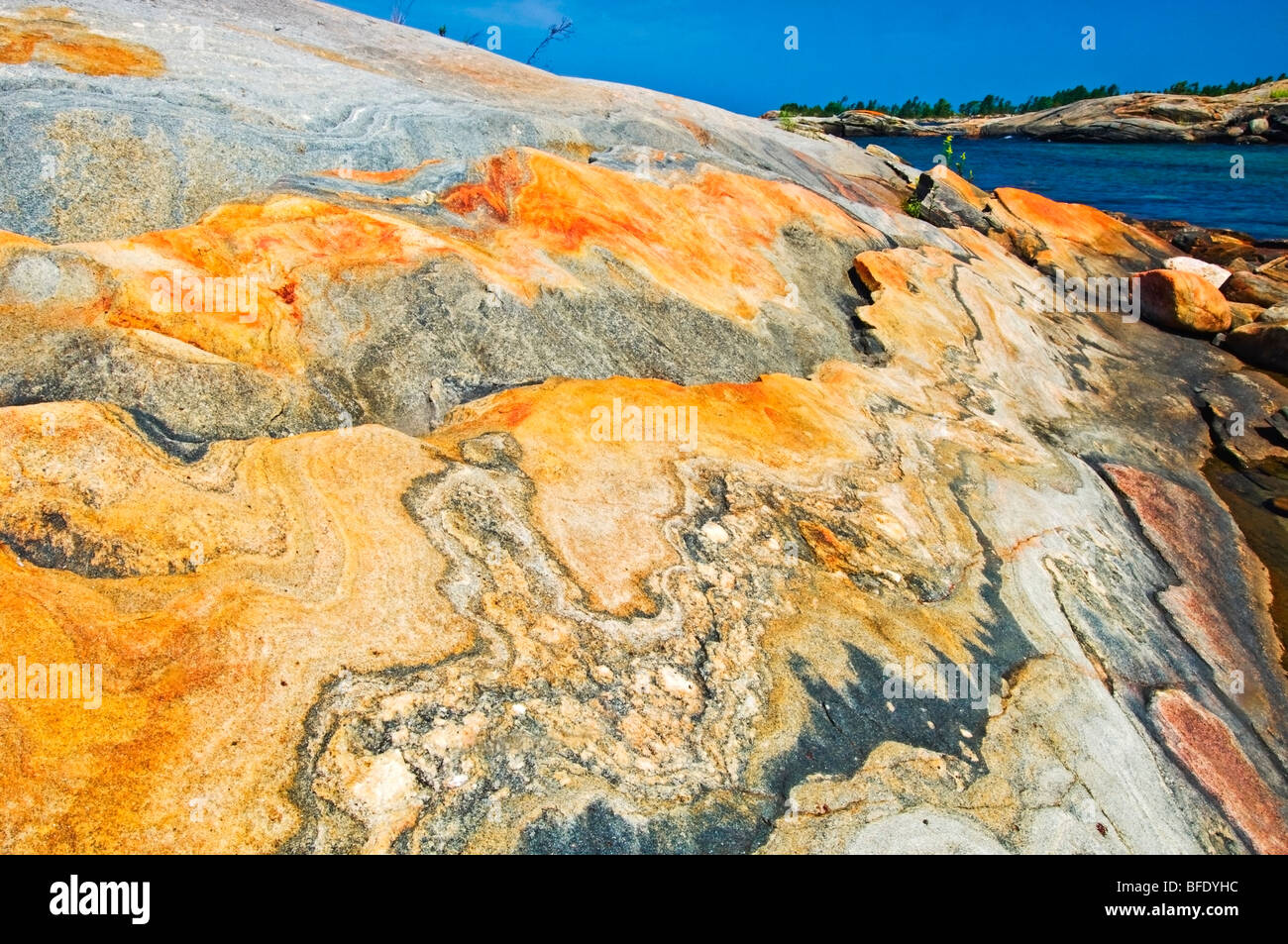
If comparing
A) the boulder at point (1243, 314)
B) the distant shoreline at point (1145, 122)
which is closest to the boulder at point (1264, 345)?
the boulder at point (1243, 314)

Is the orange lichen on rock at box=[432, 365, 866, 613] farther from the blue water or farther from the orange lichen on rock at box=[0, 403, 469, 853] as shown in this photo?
the blue water

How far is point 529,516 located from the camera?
24.2 feet

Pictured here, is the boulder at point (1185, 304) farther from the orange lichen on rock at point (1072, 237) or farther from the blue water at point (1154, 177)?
the blue water at point (1154, 177)

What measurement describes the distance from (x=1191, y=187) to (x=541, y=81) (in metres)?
45.2

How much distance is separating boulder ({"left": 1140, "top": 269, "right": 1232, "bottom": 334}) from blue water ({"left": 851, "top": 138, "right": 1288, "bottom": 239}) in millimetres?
17127

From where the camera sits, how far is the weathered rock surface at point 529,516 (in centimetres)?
523

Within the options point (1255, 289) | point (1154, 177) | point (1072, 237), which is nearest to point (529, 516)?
point (1072, 237)

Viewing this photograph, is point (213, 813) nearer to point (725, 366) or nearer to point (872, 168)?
point (725, 366)

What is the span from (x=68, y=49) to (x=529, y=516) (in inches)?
406

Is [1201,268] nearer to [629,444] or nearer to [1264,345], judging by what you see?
[1264,345]

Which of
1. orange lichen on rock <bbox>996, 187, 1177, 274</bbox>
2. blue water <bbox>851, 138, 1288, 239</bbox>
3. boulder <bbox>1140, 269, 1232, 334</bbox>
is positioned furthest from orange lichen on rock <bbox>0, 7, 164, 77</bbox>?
blue water <bbox>851, 138, 1288, 239</bbox>

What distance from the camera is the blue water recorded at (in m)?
36.4
